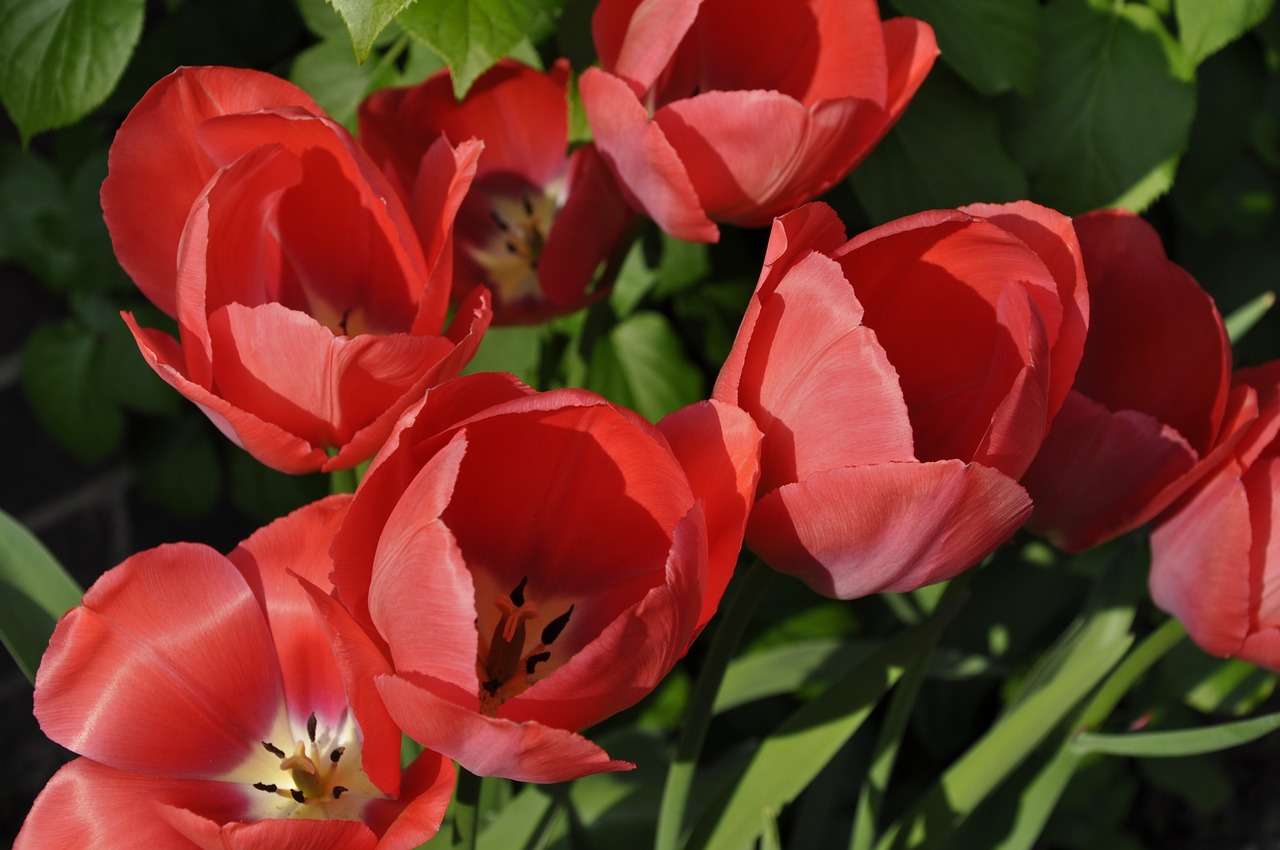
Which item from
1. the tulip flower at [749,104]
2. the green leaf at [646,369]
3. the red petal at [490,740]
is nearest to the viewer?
the red petal at [490,740]

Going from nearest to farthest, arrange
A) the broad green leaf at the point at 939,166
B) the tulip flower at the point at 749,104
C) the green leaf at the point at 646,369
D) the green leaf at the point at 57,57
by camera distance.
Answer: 1. the tulip flower at the point at 749,104
2. the green leaf at the point at 57,57
3. the broad green leaf at the point at 939,166
4. the green leaf at the point at 646,369

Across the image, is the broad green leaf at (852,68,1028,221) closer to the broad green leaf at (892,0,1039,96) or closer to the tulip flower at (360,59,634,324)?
the broad green leaf at (892,0,1039,96)

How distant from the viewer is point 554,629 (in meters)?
0.49

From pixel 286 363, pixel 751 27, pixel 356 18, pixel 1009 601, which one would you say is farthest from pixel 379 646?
pixel 1009 601

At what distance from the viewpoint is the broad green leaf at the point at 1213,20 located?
2.15ft

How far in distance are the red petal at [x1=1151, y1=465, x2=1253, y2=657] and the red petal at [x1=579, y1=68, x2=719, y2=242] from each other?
0.75 ft

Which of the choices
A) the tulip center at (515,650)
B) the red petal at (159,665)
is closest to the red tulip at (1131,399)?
the tulip center at (515,650)

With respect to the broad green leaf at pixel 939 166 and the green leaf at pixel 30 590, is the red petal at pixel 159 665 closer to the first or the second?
the green leaf at pixel 30 590

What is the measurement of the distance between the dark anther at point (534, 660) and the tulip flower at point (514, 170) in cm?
15

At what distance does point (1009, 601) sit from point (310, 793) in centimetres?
75

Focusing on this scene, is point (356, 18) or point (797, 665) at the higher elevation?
point (356, 18)

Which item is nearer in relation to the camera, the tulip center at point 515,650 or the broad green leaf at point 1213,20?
the tulip center at point 515,650

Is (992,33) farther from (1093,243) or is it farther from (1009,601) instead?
(1009,601)

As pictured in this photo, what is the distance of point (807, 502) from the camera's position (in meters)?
0.38
